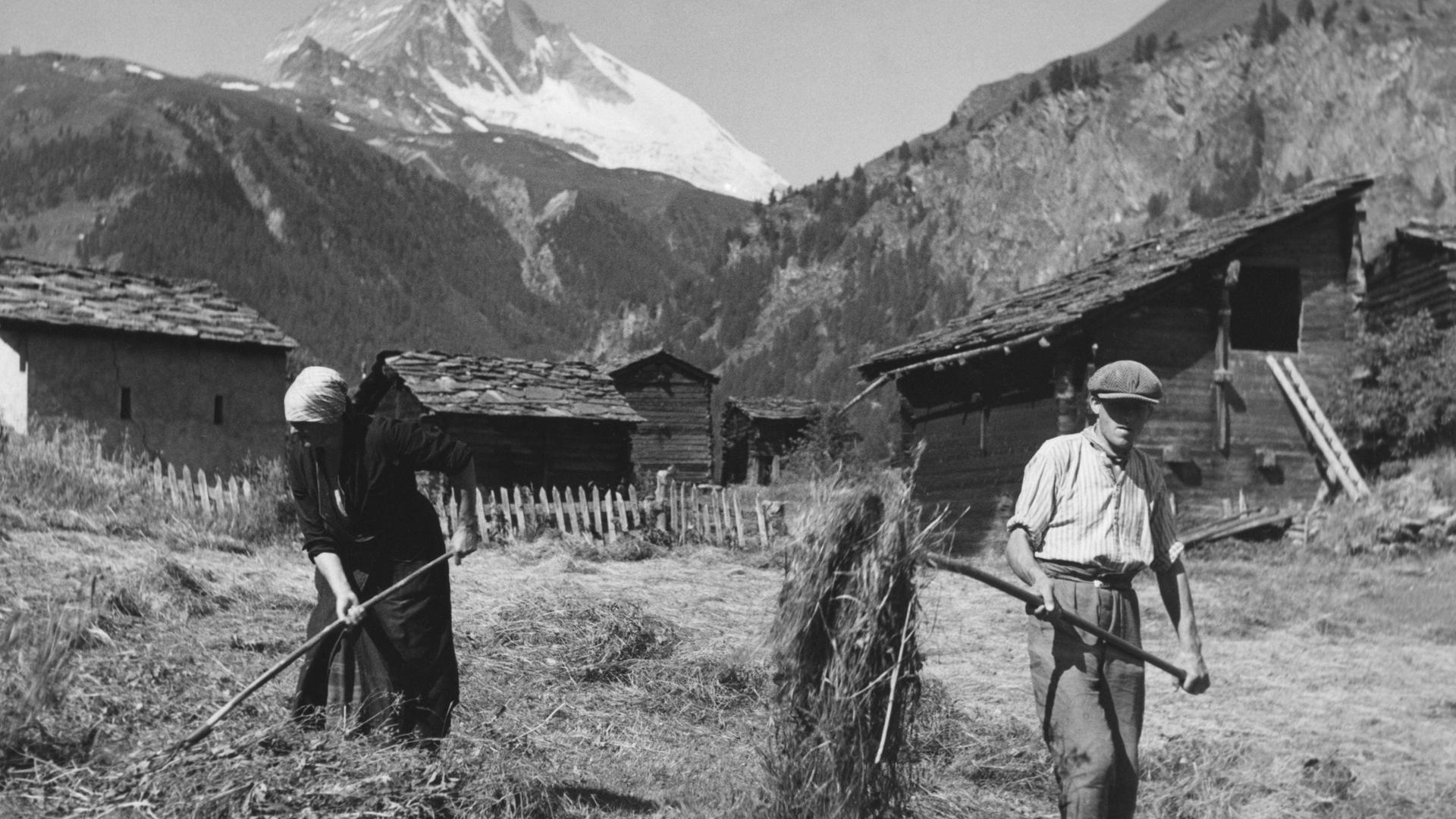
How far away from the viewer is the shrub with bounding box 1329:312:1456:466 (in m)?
18.7

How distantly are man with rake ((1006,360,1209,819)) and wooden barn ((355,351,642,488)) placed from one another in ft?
58.0

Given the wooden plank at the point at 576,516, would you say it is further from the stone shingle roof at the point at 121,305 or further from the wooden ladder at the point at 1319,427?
the wooden ladder at the point at 1319,427

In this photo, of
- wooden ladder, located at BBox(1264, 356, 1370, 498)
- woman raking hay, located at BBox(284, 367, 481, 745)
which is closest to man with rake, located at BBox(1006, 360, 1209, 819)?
woman raking hay, located at BBox(284, 367, 481, 745)

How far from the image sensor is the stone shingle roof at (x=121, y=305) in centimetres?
2134

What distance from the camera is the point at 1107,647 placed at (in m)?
4.72

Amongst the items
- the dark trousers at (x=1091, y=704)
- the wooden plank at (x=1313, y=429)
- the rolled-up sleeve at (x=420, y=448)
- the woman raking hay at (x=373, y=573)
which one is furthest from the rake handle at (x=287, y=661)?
the wooden plank at (x=1313, y=429)

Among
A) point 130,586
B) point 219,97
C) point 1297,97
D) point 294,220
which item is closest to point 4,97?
point 219,97

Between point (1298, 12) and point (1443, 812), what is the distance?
10530 centimetres

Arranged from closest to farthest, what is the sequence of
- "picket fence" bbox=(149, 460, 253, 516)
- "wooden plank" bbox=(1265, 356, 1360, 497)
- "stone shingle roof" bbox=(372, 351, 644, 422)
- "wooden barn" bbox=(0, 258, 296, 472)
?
"picket fence" bbox=(149, 460, 253, 516) < "wooden plank" bbox=(1265, 356, 1360, 497) < "wooden barn" bbox=(0, 258, 296, 472) < "stone shingle roof" bbox=(372, 351, 644, 422)

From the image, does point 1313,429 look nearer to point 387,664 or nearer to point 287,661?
point 387,664

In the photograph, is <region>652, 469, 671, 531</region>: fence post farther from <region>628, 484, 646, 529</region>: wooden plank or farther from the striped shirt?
the striped shirt

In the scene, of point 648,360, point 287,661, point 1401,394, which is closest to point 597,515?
point 1401,394

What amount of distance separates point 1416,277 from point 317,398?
778 inches

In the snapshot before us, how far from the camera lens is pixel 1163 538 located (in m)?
4.99
